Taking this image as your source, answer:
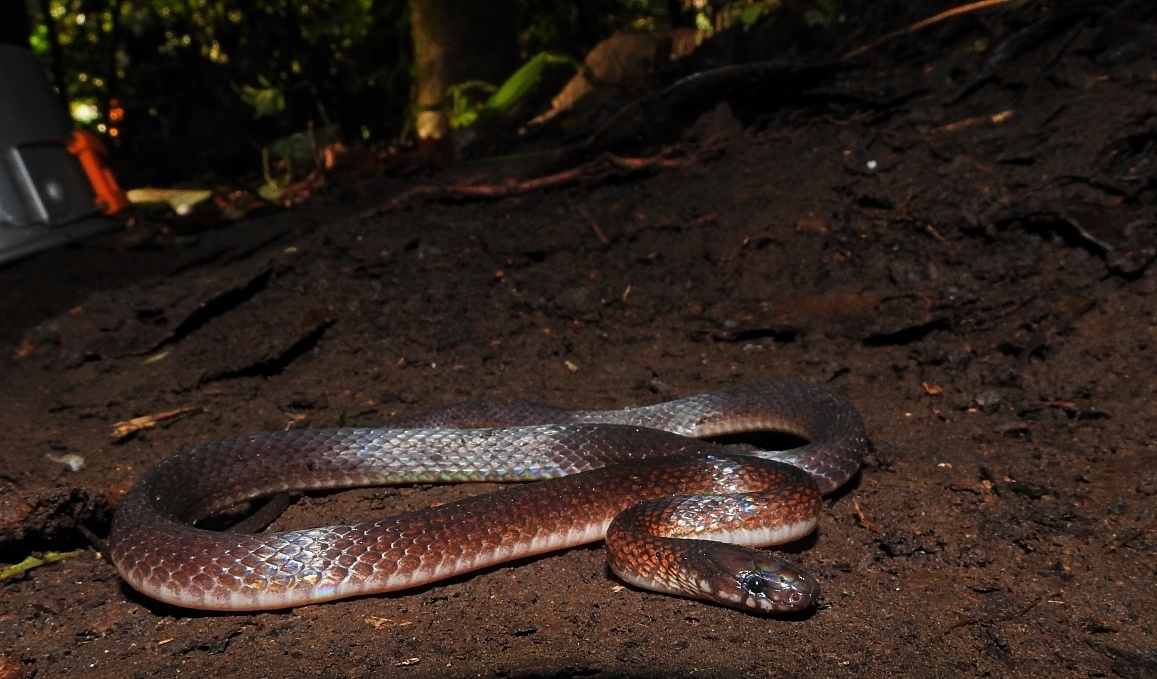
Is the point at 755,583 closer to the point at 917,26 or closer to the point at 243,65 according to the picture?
the point at 917,26

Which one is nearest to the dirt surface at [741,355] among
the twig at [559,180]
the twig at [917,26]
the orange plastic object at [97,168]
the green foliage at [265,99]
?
the twig at [559,180]

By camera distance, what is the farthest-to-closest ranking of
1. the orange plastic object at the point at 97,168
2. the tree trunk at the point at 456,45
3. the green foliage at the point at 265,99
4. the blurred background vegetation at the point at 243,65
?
the blurred background vegetation at the point at 243,65 → the green foliage at the point at 265,99 → the tree trunk at the point at 456,45 → the orange plastic object at the point at 97,168

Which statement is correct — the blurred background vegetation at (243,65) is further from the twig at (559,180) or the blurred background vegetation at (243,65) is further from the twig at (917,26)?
the twig at (559,180)

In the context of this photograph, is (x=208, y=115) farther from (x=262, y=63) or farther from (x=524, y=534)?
(x=524, y=534)

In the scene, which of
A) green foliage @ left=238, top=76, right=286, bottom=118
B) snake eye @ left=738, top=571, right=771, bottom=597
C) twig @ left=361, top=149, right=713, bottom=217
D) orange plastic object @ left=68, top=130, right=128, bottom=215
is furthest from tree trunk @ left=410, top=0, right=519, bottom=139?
snake eye @ left=738, top=571, right=771, bottom=597

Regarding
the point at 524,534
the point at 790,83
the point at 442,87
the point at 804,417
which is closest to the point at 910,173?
the point at 790,83

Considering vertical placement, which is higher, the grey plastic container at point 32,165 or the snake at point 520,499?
the grey plastic container at point 32,165

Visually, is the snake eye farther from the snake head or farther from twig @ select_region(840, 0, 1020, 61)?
Answer: twig @ select_region(840, 0, 1020, 61)
